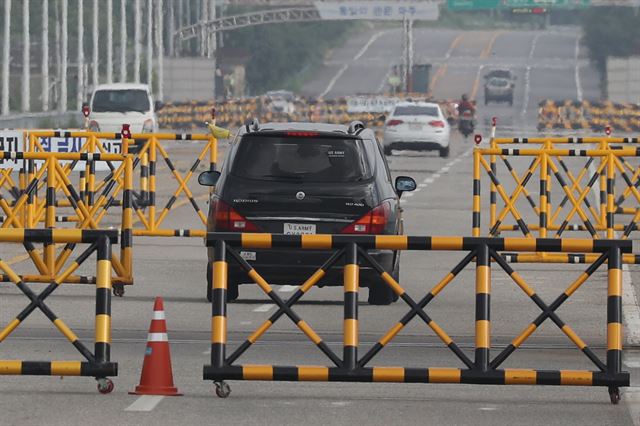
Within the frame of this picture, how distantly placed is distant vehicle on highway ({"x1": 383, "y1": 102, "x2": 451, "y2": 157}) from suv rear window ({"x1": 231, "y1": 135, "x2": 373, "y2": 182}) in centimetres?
3270

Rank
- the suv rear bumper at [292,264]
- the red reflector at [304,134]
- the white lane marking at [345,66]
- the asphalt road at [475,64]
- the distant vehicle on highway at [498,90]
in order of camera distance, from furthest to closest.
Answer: the white lane marking at [345,66], the asphalt road at [475,64], the distant vehicle on highway at [498,90], the red reflector at [304,134], the suv rear bumper at [292,264]

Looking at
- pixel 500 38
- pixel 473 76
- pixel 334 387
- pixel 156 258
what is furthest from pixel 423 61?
pixel 334 387

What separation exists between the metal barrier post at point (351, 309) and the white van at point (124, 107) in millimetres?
38276

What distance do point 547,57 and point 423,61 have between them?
1349cm

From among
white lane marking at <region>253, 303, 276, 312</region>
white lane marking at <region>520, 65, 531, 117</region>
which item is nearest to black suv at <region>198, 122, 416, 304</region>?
white lane marking at <region>253, 303, 276, 312</region>

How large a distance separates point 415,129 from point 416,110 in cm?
91

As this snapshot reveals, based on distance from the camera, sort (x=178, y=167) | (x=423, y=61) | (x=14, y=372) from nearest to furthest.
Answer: (x=14, y=372) → (x=178, y=167) → (x=423, y=61)

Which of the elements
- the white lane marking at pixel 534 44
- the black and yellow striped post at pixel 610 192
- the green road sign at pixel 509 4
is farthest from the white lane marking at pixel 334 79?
the black and yellow striped post at pixel 610 192

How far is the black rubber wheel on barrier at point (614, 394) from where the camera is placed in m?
11.7

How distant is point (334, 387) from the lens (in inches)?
482

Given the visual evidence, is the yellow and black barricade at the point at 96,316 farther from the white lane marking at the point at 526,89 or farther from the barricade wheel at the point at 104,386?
the white lane marking at the point at 526,89

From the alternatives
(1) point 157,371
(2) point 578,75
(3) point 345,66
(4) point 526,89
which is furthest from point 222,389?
(3) point 345,66

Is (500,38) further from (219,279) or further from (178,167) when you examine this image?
(219,279)

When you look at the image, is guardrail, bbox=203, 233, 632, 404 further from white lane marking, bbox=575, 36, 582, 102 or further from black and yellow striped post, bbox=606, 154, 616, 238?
white lane marking, bbox=575, 36, 582, 102
